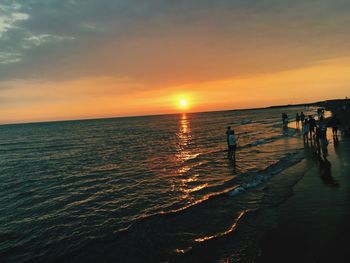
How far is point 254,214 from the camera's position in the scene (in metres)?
10.3

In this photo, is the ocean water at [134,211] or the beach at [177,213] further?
the ocean water at [134,211]

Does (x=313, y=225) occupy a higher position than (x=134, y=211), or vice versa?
(x=313, y=225)

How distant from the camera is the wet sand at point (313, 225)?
7.14 meters

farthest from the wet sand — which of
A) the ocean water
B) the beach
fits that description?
the ocean water

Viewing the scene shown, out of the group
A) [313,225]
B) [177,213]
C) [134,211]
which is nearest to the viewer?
[313,225]

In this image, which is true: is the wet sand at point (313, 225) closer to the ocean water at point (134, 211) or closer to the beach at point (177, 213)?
the beach at point (177, 213)

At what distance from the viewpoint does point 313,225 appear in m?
8.70

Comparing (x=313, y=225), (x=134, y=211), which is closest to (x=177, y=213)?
(x=134, y=211)

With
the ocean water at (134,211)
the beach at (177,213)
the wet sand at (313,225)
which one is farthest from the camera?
the ocean water at (134,211)

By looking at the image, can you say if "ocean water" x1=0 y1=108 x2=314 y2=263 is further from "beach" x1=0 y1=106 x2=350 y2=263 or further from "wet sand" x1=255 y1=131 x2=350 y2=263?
"wet sand" x1=255 y1=131 x2=350 y2=263

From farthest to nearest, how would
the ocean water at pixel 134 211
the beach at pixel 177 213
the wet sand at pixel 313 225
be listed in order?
the ocean water at pixel 134 211
the beach at pixel 177 213
the wet sand at pixel 313 225

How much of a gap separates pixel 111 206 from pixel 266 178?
363 inches

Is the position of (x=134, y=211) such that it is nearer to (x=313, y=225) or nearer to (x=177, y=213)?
(x=177, y=213)

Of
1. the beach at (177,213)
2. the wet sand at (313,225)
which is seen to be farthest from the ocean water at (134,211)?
the wet sand at (313,225)
